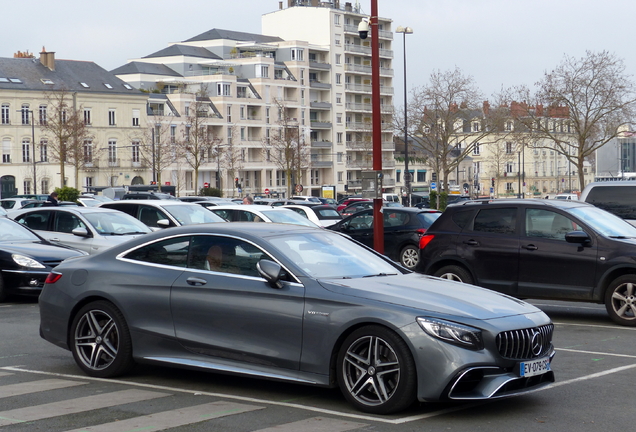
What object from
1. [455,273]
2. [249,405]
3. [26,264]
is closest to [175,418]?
[249,405]

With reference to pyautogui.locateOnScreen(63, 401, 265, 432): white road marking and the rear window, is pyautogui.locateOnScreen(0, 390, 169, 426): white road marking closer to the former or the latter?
pyautogui.locateOnScreen(63, 401, 265, 432): white road marking

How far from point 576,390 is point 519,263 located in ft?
17.3

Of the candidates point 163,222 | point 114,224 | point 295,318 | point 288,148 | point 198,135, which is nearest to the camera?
point 295,318

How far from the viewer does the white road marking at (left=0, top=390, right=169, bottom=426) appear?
22.7 ft

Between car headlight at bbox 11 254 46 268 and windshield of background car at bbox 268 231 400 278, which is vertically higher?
windshield of background car at bbox 268 231 400 278

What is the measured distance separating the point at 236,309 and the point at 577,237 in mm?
6356

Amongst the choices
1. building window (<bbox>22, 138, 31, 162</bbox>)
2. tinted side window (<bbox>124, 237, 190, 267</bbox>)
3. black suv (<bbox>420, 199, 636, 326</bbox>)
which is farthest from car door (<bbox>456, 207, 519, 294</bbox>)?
building window (<bbox>22, 138, 31, 162</bbox>)

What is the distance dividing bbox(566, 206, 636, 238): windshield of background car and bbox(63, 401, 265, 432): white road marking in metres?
7.13

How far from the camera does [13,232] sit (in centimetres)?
1623

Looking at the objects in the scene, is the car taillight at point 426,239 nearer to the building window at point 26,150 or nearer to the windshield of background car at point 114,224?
the windshield of background car at point 114,224

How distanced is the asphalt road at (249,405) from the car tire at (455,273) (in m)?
4.06

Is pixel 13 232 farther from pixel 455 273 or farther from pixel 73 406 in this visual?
pixel 73 406

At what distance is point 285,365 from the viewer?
7.36 meters

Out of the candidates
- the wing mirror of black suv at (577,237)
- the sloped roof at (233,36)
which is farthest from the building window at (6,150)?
the wing mirror of black suv at (577,237)
